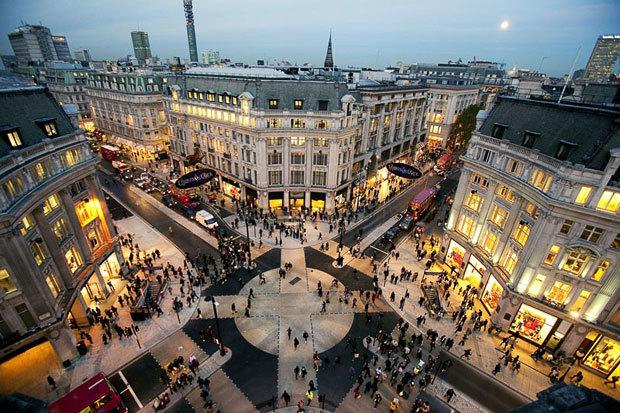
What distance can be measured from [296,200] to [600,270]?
40734mm

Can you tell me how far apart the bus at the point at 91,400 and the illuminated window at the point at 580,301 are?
40.0 m

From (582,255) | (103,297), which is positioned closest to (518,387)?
(582,255)

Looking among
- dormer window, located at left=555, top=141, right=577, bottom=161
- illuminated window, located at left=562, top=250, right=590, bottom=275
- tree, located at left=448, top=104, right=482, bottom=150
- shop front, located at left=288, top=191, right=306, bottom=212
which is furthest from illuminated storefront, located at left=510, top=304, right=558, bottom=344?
tree, located at left=448, top=104, right=482, bottom=150

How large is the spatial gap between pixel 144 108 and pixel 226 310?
60.2m

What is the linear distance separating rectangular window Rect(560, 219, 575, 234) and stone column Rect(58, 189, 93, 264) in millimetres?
47156

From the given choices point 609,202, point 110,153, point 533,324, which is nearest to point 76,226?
point 533,324

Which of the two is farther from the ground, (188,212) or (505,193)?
(505,193)

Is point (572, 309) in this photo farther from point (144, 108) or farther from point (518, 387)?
point (144, 108)

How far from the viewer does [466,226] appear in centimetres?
3834

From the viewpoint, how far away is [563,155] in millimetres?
25797

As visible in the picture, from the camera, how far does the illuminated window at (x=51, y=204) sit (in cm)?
2753

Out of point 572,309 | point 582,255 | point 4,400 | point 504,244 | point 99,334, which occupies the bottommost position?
point 99,334

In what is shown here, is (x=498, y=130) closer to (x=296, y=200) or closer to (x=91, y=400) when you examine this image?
(x=296, y=200)

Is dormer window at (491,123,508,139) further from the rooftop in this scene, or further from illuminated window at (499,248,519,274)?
illuminated window at (499,248,519,274)
